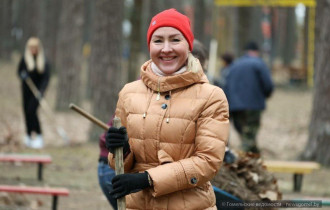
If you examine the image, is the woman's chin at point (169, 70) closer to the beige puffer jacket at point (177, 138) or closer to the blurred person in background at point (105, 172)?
the beige puffer jacket at point (177, 138)

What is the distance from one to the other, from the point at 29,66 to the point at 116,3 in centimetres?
209

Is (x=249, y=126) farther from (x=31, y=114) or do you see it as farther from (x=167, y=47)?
(x=167, y=47)

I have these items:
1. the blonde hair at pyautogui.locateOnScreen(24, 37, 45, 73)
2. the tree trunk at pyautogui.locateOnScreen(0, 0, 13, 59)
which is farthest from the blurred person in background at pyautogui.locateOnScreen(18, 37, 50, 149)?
the tree trunk at pyautogui.locateOnScreen(0, 0, 13, 59)

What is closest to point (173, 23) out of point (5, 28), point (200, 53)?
point (200, 53)

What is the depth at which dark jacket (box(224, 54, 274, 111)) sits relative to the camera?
11711 millimetres

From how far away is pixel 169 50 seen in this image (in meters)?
3.73

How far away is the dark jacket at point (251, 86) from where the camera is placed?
1171 centimetres

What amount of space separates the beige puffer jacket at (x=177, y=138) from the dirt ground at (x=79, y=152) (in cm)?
395

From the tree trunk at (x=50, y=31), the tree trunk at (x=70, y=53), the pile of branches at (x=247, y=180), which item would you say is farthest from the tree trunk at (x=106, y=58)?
the tree trunk at (x=50, y=31)

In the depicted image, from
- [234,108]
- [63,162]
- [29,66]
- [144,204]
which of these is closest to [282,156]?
[234,108]

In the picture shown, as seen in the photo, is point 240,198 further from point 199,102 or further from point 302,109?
point 302,109

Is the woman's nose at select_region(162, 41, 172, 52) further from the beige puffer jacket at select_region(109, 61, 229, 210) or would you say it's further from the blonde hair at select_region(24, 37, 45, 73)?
the blonde hair at select_region(24, 37, 45, 73)

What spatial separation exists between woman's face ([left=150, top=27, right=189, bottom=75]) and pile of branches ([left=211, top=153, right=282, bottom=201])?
1.90 metres

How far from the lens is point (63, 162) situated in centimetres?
1170
